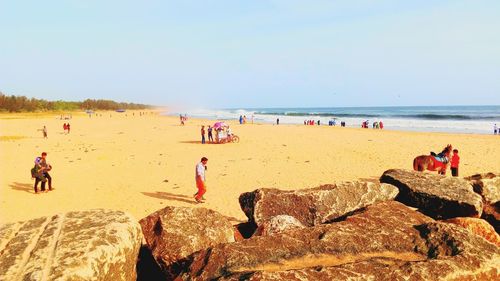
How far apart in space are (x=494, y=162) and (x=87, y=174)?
997 inches

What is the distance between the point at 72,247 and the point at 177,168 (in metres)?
17.4

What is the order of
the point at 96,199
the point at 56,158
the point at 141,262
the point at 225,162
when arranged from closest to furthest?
the point at 141,262
the point at 96,199
the point at 225,162
the point at 56,158

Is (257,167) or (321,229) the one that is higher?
(321,229)

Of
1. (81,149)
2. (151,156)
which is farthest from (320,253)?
(81,149)

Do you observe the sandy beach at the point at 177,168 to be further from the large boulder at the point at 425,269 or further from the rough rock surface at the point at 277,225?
the large boulder at the point at 425,269

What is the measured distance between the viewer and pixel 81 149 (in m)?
30.6

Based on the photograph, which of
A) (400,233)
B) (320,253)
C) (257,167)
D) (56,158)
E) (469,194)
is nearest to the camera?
(320,253)

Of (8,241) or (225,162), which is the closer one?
(8,241)

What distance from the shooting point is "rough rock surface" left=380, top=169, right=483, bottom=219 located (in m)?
8.43

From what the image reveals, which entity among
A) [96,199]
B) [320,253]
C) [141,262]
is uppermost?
[320,253]

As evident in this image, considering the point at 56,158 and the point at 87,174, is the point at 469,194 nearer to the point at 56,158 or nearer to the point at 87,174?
the point at 87,174

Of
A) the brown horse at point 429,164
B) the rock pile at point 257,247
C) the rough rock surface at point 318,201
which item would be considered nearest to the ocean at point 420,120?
the brown horse at point 429,164

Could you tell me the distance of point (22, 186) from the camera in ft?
58.7

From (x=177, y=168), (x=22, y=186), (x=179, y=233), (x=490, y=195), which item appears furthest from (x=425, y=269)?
(x=177, y=168)
